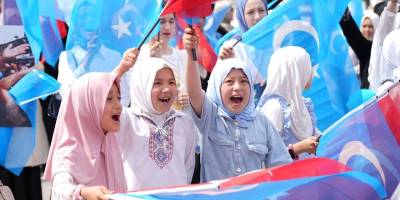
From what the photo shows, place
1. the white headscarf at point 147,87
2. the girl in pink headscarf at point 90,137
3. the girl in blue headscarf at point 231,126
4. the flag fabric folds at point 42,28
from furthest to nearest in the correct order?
the flag fabric folds at point 42,28 → the girl in blue headscarf at point 231,126 → the white headscarf at point 147,87 → the girl in pink headscarf at point 90,137

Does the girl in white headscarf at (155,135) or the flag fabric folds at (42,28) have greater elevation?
the flag fabric folds at (42,28)

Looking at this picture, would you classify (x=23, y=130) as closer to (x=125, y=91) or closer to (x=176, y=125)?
(x=125, y=91)

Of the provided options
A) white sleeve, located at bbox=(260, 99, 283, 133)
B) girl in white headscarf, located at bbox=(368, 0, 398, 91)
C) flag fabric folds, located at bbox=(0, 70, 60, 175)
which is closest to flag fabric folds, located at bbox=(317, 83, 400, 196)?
white sleeve, located at bbox=(260, 99, 283, 133)

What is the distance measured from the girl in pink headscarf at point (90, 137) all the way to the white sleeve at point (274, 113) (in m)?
1.36

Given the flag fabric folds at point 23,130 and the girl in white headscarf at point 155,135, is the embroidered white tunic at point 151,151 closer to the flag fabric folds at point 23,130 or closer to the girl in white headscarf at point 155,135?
the girl in white headscarf at point 155,135

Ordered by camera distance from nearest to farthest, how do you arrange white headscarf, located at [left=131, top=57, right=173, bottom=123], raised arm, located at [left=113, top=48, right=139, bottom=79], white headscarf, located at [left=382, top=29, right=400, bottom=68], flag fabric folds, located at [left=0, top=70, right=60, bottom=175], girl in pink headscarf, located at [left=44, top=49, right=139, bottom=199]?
girl in pink headscarf, located at [left=44, top=49, right=139, bottom=199] → white headscarf, located at [left=131, top=57, right=173, bottom=123] → raised arm, located at [left=113, top=48, right=139, bottom=79] → white headscarf, located at [left=382, top=29, right=400, bottom=68] → flag fabric folds, located at [left=0, top=70, right=60, bottom=175]

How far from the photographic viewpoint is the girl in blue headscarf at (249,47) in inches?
264

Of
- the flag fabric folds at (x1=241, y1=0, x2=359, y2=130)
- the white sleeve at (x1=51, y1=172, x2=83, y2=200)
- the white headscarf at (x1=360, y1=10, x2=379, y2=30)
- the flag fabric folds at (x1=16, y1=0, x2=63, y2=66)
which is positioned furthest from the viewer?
the white headscarf at (x1=360, y1=10, x2=379, y2=30)

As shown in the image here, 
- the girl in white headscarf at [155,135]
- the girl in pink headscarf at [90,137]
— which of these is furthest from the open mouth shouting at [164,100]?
the girl in pink headscarf at [90,137]

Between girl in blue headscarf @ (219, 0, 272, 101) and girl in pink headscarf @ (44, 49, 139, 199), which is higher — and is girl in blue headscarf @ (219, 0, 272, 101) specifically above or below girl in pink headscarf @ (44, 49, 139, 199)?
above

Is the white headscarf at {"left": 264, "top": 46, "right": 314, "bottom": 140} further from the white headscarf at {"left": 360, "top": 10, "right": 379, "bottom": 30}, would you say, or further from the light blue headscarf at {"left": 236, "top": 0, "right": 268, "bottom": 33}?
the white headscarf at {"left": 360, "top": 10, "right": 379, "bottom": 30}

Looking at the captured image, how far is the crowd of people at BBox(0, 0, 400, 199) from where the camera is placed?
4.92 m

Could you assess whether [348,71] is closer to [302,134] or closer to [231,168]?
[302,134]

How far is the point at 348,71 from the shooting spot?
7.36 meters
